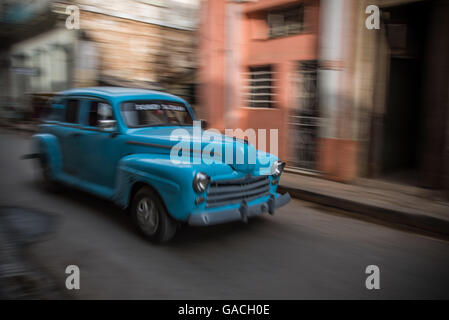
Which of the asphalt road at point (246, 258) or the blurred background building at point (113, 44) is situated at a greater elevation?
the blurred background building at point (113, 44)

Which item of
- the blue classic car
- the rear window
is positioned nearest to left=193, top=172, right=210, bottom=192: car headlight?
the blue classic car

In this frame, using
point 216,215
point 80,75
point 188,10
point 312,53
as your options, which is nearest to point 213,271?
point 216,215

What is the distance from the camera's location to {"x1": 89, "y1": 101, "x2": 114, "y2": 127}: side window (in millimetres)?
5207

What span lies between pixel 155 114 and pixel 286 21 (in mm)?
5014

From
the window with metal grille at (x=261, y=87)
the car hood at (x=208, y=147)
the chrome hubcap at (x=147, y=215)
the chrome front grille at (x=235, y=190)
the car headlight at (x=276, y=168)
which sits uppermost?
the window with metal grille at (x=261, y=87)

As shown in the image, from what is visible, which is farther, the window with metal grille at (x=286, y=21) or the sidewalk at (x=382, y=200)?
the window with metal grille at (x=286, y=21)

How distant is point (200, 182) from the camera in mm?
3988

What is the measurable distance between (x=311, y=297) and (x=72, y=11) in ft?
47.5

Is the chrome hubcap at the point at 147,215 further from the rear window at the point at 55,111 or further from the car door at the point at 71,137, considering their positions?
the rear window at the point at 55,111

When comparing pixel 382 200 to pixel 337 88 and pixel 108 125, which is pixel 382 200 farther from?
pixel 108 125

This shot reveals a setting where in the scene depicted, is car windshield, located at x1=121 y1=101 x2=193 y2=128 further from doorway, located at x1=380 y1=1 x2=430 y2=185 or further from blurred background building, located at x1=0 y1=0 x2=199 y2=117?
A: blurred background building, located at x1=0 y1=0 x2=199 y2=117

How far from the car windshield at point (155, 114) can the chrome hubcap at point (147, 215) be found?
1109mm

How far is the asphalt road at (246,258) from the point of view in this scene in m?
3.43

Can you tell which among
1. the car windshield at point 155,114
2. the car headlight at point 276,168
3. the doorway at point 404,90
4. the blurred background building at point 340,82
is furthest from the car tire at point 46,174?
the doorway at point 404,90
